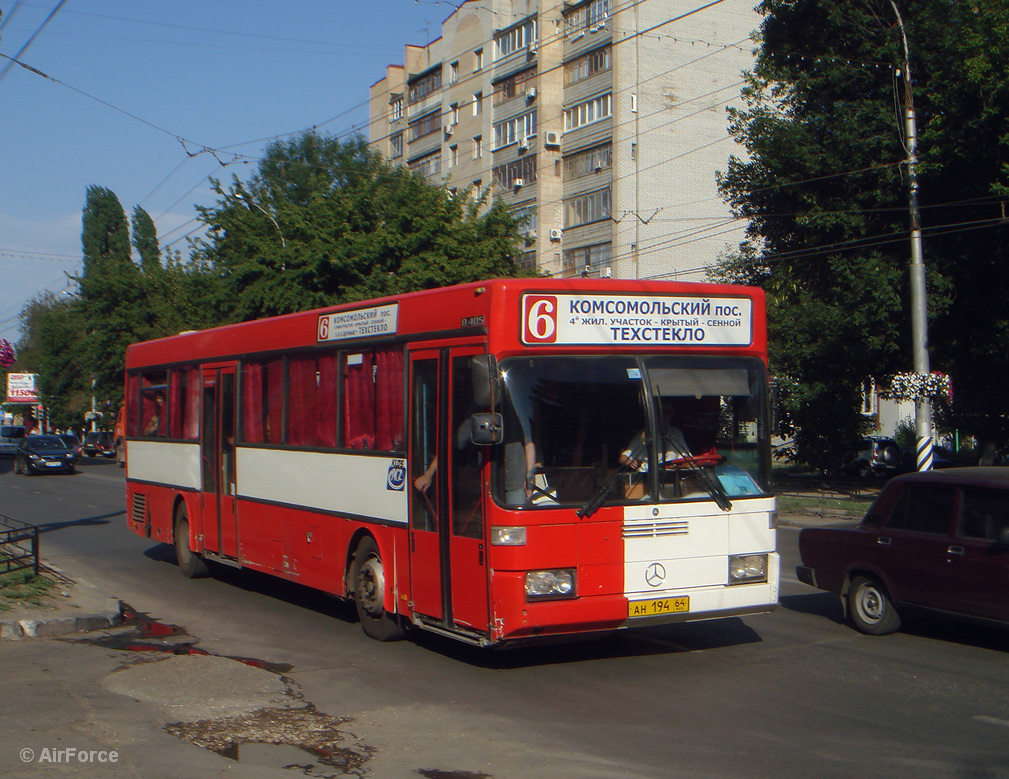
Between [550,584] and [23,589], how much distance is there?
261 inches

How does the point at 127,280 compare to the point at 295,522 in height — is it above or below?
above

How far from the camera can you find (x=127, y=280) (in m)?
52.2

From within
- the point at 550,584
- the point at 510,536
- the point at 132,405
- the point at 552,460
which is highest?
the point at 132,405

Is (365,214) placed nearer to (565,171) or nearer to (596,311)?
(565,171)

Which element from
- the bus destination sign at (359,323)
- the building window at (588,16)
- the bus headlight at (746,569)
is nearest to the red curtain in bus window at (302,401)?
the bus destination sign at (359,323)

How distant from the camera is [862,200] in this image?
2652cm

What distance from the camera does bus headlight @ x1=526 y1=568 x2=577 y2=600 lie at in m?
7.43

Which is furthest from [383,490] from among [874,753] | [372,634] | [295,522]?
[874,753]

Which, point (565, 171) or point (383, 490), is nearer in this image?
point (383, 490)

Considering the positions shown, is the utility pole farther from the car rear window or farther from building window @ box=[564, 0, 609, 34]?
building window @ box=[564, 0, 609, 34]

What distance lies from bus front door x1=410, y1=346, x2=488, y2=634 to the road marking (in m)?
3.32

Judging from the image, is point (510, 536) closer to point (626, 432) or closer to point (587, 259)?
point (626, 432)

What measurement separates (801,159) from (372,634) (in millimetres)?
21522

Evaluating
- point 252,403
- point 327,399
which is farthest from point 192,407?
point 327,399
